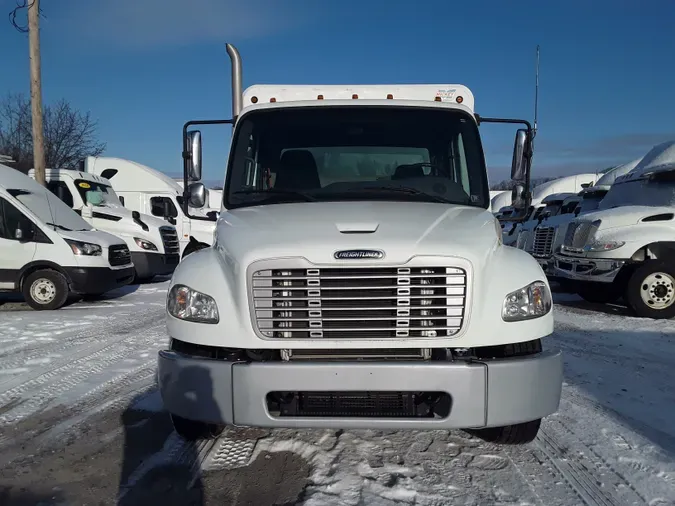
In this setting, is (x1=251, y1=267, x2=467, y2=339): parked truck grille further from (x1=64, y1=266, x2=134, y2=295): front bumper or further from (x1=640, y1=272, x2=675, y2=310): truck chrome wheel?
(x1=64, y1=266, x2=134, y2=295): front bumper

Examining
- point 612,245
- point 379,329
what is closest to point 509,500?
point 379,329

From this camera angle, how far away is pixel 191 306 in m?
3.38

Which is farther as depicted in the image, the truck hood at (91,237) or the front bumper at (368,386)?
the truck hood at (91,237)

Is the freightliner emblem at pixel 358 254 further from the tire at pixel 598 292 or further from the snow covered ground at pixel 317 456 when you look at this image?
the tire at pixel 598 292

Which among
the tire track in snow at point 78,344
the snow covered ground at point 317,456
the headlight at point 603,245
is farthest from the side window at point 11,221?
the headlight at point 603,245

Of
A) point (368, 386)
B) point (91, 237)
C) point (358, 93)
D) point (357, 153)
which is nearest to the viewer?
point (368, 386)

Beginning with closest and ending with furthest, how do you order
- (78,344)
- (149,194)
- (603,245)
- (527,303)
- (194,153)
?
(527,303), (194,153), (78,344), (603,245), (149,194)

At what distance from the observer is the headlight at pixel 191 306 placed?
3322 millimetres

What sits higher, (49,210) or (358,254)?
A: (49,210)

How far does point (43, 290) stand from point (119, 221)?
3797mm

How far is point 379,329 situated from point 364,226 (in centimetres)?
66

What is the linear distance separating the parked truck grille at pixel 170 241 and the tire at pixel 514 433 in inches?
439

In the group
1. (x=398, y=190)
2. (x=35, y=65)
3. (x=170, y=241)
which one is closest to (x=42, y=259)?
(x=170, y=241)

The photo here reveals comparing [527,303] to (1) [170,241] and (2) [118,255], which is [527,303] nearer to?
(2) [118,255]
